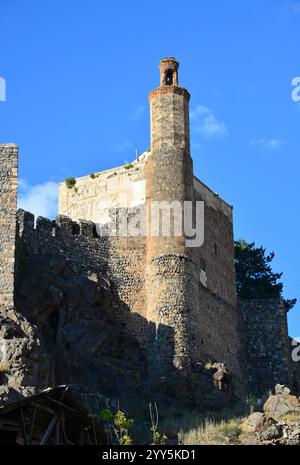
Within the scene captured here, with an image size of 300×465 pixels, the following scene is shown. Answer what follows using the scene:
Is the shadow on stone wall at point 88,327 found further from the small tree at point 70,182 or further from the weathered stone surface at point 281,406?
the weathered stone surface at point 281,406

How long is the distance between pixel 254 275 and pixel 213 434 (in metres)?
22.2

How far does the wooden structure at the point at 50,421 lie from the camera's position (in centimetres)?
2119

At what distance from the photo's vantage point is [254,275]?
5144 cm

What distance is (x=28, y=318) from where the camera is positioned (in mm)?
34125

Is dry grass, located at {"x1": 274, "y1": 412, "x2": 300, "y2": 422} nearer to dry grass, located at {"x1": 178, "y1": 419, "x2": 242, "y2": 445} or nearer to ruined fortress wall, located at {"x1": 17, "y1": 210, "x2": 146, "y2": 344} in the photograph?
dry grass, located at {"x1": 178, "y1": 419, "x2": 242, "y2": 445}

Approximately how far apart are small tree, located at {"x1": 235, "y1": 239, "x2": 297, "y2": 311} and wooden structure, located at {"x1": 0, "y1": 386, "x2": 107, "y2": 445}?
91.9 ft

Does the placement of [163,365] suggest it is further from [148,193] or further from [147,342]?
[148,193]

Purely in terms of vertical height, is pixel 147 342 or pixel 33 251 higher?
pixel 33 251

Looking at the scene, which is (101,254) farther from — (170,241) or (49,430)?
(49,430)

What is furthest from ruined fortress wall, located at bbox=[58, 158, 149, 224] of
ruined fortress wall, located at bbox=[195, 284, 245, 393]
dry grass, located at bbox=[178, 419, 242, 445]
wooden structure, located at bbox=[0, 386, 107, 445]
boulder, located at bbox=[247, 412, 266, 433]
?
wooden structure, located at bbox=[0, 386, 107, 445]

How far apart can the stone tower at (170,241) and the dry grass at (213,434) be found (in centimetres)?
562
